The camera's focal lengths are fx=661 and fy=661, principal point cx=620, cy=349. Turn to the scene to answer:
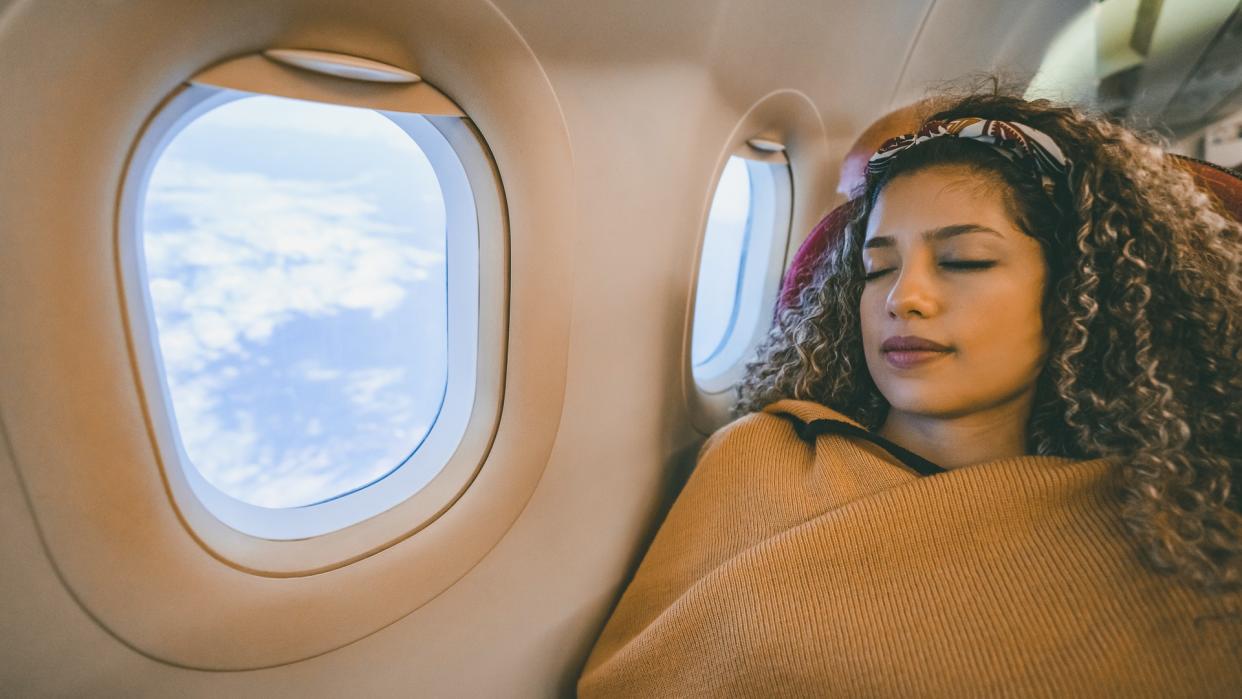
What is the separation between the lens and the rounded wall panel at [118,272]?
759 millimetres

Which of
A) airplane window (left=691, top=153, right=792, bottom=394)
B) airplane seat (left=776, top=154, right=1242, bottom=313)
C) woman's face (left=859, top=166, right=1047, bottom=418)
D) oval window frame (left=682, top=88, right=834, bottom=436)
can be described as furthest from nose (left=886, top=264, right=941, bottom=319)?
airplane window (left=691, top=153, right=792, bottom=394)

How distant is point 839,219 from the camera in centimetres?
166

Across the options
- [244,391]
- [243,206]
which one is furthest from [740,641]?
[243,206]

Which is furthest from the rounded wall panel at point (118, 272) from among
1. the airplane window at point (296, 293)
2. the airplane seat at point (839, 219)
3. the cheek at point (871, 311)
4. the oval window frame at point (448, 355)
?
the airplane seat at point (839, 219)

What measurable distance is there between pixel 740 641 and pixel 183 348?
1.03 meters

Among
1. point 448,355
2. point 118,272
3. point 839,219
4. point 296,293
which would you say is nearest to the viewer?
point 118,272

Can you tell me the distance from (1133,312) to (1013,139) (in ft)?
1.20

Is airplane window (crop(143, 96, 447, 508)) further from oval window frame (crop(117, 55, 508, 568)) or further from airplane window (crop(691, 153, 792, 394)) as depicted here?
airplane window (crop(691, 153, 792, 394))

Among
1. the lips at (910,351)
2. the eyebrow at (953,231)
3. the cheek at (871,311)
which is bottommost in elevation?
the lips at (910,351)

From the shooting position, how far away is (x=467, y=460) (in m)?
1.33

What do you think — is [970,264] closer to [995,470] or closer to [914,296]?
[914,296]

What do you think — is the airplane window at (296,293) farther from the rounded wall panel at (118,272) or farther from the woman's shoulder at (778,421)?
the woman's shoulder at (778,421)

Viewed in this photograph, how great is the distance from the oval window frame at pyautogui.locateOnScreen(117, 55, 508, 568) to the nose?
737mm

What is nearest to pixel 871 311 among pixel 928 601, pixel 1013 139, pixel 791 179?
pixel 1013 139
